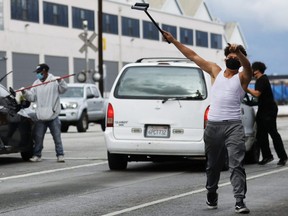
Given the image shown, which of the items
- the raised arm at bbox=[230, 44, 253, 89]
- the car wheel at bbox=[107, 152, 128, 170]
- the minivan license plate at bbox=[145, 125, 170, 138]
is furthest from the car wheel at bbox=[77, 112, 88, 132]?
the raised arm at bbox=[230, 44, 253, 89]

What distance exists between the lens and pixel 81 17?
251 feet

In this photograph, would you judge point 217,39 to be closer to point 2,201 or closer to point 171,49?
point 171,49

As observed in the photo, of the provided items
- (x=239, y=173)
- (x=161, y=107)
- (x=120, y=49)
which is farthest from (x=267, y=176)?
(x=120, y=49)

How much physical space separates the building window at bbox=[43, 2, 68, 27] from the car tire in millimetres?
37262

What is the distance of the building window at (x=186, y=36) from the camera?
3750 inches

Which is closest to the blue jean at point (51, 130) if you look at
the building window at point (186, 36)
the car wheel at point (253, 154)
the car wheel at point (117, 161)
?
the car wheel at point (117, 161)

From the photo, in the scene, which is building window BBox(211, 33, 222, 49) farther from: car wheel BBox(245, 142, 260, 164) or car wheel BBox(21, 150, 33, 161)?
car wheel BBox(245, 142, 260, 164)

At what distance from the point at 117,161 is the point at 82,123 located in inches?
752

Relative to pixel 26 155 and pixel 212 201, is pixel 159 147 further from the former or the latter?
pixel 212 201

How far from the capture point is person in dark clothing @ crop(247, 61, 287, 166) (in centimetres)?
1588

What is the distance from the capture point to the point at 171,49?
9119cm

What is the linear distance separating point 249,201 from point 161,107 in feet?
13.7

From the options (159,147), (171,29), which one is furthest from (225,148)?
(171,29)

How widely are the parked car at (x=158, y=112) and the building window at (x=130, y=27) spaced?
6785cm
